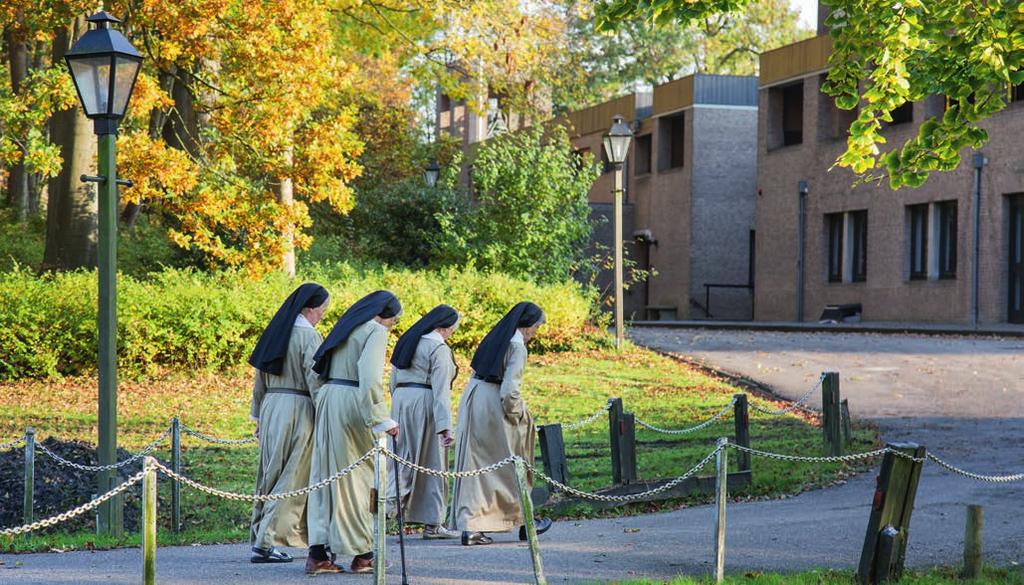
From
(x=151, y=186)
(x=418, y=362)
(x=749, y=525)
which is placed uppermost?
(x=151, y=186)

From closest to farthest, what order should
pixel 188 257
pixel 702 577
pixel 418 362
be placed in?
1. pixel 702 577
2. pixel 418 362
3. pixel 188 257

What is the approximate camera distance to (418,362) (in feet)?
36.3

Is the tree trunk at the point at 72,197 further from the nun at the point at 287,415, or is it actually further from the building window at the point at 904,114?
the building window at the point at 904,114

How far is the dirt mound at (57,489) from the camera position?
12.1m

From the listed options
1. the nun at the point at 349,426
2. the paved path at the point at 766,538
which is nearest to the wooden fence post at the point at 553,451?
the paved path at the point at 766,538

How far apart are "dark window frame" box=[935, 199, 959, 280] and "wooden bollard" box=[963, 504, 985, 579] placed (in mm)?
27083

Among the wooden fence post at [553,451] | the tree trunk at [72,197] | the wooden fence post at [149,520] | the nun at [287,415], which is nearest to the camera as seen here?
the wooden fence post at [149,520]

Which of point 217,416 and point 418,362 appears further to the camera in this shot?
point 217,416

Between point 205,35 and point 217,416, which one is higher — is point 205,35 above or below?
above

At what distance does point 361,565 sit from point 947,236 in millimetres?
28960

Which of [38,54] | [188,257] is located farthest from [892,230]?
[38,54]

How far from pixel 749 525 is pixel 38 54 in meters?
24.6

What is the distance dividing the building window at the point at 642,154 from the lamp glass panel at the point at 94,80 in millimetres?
39941

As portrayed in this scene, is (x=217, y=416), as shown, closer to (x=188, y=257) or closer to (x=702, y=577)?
(x=188, y=257)
